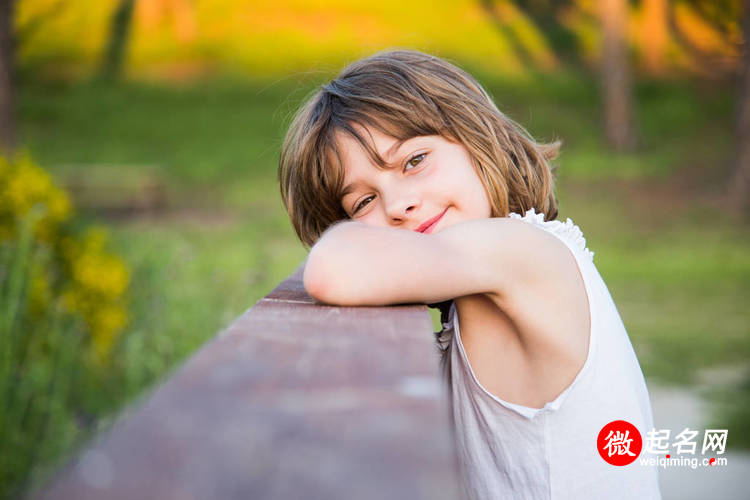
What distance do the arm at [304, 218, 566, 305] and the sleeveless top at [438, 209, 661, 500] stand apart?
9.2 inches

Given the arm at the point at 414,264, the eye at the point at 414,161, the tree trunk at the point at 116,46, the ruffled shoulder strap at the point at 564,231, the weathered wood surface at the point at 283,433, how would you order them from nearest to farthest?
1. the weathered wood surface at the point at 283,433
2. the arm at the point at 414,264
3. the ruffled shoulder strap at the point at 564,231
4. the eye at the point at 414,161
5. the tree trunk at the point at 116,46

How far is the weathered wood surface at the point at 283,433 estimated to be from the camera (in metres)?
0.50

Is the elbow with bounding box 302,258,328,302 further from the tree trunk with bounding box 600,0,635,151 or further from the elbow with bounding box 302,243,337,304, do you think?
the tree trunk with bounding box 600,0,635,151

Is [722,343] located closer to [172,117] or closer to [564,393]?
[564,393]

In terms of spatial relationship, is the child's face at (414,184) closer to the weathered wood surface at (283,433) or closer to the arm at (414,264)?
the arm at (414,264)

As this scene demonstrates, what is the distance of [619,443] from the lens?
1.41 metres

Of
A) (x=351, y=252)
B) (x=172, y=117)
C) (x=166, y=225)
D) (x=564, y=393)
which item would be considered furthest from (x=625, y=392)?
(x=172, y=117)

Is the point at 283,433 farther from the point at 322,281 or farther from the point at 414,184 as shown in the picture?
the point at 414,184

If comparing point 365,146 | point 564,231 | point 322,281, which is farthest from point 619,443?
point 365,146

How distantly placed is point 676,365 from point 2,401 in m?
4.63

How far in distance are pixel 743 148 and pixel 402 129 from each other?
9870mm

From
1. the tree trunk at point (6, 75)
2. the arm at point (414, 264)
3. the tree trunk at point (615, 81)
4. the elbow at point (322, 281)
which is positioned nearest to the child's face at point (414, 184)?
the arm at point (414, 264)

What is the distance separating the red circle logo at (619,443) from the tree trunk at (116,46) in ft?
52.4

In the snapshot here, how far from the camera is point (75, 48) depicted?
1631 cm
